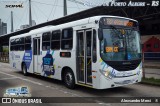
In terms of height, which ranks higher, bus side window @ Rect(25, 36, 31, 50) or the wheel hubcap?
bus side window @ Rect(25, 36, 31, 50)

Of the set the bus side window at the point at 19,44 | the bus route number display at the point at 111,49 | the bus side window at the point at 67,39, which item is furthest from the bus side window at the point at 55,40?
the bus side window at the point at 19,44

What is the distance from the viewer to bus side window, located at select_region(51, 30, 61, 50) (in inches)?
484

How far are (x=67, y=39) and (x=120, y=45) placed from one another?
2.73 meters

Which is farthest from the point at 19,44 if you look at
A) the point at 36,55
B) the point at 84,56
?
the point at 84,56

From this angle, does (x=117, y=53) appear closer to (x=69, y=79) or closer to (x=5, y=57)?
(x=69, y=79)

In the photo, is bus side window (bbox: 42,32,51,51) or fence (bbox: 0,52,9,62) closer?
bus side window (bbox: 42,32,51,51)

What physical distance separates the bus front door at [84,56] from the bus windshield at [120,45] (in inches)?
28.4

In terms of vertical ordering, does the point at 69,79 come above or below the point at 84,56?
below

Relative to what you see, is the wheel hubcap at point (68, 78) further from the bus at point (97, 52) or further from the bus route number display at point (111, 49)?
the bus route number display at point (111, 49)

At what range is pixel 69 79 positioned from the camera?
36.9 feet

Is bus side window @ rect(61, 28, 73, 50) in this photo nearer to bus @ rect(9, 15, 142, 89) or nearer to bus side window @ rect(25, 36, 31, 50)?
bus @ rect(9, 15, 142, 89)

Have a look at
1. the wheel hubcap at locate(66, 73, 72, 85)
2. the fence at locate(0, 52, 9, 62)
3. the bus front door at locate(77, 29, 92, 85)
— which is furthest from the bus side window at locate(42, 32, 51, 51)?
the fence at locate(0, 52, 9, 62)

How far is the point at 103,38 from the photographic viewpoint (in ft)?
30.8

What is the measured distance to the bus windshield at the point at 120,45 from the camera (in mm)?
9430
